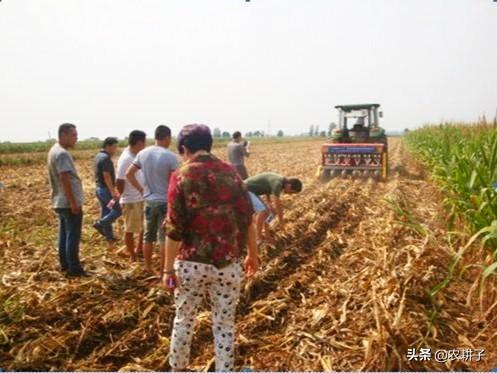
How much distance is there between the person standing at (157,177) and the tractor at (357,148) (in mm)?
9473

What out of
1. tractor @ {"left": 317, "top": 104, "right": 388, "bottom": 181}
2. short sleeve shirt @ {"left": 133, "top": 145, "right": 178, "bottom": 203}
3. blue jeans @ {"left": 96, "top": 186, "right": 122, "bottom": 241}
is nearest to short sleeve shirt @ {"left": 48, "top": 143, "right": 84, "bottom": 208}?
short sleeve shirt @ {"left": 133, "top": 145, "right": 178, "bottom": 203}

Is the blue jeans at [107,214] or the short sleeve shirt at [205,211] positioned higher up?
the short sleeve shirt at [205,211]

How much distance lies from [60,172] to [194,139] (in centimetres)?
253

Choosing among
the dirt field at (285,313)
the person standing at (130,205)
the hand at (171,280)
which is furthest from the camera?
the person standing at (130,205)

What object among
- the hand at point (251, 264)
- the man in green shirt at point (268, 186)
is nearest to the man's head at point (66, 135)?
the man in green shirt at point (268, 186)

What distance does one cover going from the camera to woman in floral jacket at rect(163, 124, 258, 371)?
249 cm

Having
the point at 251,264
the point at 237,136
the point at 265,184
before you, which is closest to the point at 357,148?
the point at 237,136

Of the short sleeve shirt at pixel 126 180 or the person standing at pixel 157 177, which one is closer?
the person standing at pixel 157 177

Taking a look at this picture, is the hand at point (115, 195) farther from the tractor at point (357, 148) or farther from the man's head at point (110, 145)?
the tractor at point (357, 148)

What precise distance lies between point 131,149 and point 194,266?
120 inches

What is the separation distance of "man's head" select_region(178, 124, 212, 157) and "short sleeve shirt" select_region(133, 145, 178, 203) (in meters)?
1.87

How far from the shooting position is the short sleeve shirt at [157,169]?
4438mm

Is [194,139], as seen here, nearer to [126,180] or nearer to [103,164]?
[126,180]

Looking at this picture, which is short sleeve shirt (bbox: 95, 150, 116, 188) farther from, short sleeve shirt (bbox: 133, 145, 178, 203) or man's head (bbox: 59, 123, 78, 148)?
short sleeve shirt (bbox: 133, 145, 178, 203)
